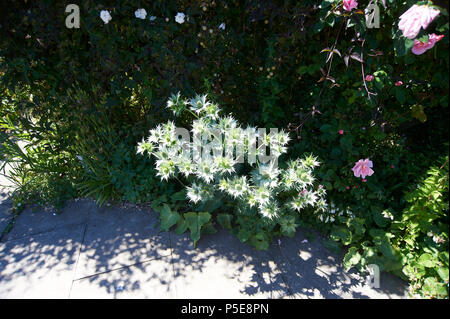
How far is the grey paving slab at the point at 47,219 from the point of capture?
2512mm

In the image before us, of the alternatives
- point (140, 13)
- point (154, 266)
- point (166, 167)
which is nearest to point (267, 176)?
point (166, 167)

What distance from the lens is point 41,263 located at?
2.19 m

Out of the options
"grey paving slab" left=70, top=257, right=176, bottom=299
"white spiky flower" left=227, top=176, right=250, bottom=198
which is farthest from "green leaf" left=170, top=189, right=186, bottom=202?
"white spiky flower" left=227, top=176, right=250, bottom=198

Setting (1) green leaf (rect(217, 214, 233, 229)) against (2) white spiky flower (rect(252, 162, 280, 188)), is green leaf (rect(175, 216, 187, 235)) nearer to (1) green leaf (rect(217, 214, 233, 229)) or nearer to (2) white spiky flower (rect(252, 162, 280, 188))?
(1) green leaf (rect(217, 214, 233, 229))

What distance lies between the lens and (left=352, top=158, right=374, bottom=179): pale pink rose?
217 cm

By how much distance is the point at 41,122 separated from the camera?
2766 millimetres

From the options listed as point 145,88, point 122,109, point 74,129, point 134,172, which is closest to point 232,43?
point 145,88

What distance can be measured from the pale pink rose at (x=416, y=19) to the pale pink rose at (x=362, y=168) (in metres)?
0.91

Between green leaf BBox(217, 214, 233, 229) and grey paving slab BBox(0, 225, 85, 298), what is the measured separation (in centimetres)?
118

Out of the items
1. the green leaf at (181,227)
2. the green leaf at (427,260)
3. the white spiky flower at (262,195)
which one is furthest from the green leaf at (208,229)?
the green leaf at (427,260)

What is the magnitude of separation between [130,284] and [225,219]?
2.80 ft

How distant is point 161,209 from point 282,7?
6.19 feet

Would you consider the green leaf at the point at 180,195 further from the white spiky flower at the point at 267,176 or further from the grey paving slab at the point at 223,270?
the white spiky flower at the point at 267,176

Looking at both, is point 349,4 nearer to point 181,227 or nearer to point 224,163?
point 224,163
